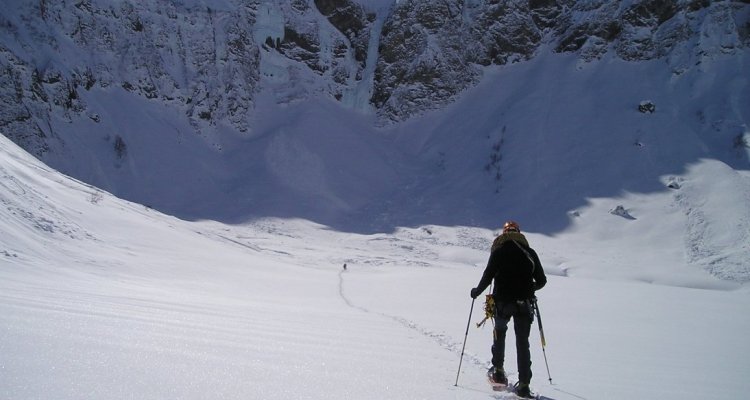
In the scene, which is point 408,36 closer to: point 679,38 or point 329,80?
point 329,80

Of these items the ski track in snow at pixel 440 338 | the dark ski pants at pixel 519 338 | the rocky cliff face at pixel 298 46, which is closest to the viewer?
the dark ski pants at pixel 519 338

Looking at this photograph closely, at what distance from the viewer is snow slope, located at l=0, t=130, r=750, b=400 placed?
352 cm

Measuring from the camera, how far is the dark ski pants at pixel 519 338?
5.23m

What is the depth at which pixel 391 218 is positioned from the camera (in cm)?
5016

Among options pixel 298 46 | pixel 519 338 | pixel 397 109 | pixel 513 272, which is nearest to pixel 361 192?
pixel 397 109

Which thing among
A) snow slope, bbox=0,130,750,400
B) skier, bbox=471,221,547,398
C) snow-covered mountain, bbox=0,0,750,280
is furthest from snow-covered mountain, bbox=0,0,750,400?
skier, bbox=471,221,547,398

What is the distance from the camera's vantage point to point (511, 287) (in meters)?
5.65

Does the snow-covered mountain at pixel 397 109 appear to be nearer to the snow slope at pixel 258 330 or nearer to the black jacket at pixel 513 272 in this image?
the snow slope at pixel 258 330

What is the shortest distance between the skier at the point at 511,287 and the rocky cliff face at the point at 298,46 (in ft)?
162

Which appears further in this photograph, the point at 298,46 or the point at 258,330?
the point at 298,46

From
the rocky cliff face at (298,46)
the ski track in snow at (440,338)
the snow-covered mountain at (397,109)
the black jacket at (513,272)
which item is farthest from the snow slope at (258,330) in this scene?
the rocky cliff face at (298,46)

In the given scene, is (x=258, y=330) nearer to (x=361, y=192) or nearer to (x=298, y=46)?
(x=361, y=192)

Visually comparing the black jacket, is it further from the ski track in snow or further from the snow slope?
the ski track in snow

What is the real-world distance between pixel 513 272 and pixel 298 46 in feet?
233
